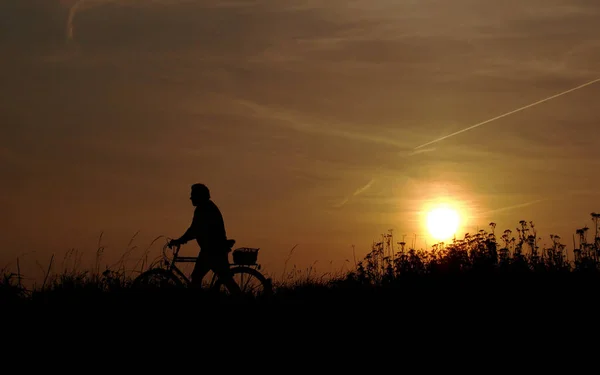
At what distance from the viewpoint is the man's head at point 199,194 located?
12734 mm

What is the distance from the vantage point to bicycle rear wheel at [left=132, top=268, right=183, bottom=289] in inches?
445

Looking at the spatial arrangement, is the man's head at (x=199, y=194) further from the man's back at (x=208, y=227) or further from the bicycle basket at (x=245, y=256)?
the bicycle basket at (x=245, y=256)

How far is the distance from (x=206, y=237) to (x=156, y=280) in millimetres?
1288

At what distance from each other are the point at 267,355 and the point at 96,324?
243cm

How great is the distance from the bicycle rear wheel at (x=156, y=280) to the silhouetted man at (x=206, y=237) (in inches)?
20.6

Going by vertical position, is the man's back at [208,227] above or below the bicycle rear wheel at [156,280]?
above

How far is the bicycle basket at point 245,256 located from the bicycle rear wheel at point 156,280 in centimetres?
124

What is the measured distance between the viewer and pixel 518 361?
786 cm

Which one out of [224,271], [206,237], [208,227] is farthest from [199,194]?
[224,271]

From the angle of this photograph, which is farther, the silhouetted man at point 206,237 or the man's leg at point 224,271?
the silhouetted man at point 206,237

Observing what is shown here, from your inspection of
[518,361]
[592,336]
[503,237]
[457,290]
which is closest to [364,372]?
[518,361]

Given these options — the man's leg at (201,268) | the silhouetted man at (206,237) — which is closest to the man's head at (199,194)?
the silhouetted man at (206,237)

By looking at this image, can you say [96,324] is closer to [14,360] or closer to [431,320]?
[14,360]

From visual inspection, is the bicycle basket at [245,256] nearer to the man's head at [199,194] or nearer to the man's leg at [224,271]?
the man's leg at [224,271]
